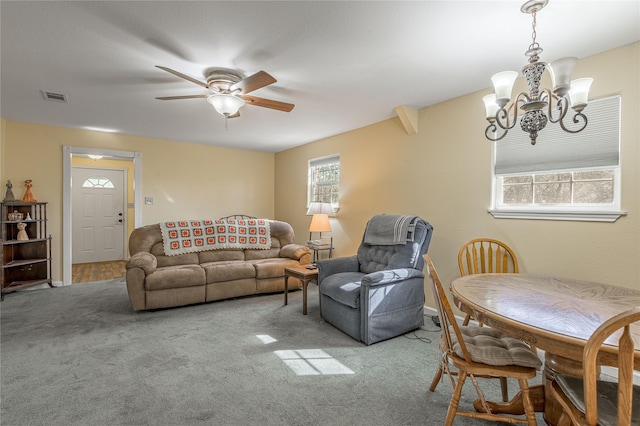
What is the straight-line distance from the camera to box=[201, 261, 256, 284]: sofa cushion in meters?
3.66

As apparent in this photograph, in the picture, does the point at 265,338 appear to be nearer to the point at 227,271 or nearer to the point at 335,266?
the point at 335,266

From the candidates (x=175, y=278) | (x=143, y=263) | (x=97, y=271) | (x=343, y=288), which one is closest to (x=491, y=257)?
(x=343, y=288)

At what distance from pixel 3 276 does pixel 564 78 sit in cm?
610

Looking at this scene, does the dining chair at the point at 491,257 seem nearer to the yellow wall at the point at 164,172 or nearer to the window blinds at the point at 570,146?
the window blinds at the point at 570,146

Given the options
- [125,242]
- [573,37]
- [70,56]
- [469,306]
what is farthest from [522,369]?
[125,242]

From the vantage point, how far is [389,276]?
263cm

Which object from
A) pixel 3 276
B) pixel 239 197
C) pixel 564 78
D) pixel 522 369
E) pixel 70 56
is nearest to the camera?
pixel 522 369

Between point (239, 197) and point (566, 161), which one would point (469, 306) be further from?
point (239, 197)

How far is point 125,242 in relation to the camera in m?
6.57

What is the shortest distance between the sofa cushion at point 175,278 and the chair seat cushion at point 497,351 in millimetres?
2907

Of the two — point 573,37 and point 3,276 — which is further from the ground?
point 573,37

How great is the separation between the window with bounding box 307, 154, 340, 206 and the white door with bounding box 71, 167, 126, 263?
437 cm

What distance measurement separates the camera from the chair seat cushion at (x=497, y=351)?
1.42 m

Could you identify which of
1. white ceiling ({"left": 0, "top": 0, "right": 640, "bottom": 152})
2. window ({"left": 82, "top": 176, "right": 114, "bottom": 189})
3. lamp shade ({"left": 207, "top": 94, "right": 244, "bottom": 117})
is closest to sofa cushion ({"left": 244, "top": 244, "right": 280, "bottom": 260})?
white ceiling ({"left": 0, "top": 0, "right": 640, "bottom": 152})
